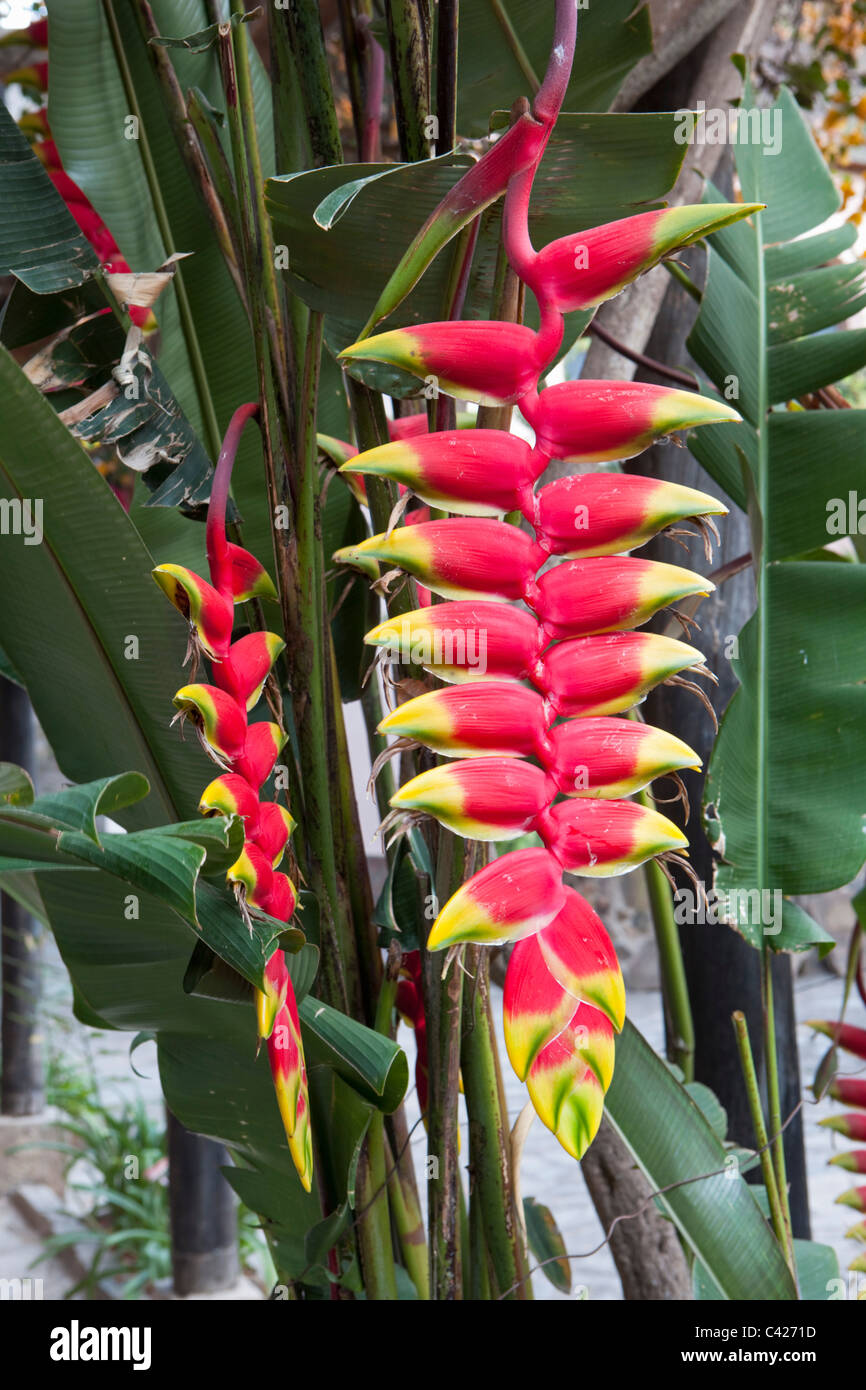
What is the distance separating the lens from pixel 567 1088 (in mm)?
234

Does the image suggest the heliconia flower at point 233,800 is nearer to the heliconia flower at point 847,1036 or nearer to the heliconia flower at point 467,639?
the heliconia flower at point 467,639

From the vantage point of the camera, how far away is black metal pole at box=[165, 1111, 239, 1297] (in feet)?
4.78

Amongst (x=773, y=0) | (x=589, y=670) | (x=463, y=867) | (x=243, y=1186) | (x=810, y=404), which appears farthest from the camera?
(x=773, y=0)

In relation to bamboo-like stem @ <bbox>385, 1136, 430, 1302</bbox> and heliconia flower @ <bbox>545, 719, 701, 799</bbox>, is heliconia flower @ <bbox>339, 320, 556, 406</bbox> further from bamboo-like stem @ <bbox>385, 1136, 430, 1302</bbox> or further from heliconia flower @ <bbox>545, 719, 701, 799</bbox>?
bamboo-like stem @ <bbox>385, 1136, 430, 1302</bbox>

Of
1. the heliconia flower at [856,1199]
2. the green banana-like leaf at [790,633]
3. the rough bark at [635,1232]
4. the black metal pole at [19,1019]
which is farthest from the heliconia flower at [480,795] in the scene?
the black metal pole at [19,1019]

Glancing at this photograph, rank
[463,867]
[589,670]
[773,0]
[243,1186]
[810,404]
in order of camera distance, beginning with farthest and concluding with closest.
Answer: [773,0] → [810,404] → [243,1186] → [463,867] → [589,670]

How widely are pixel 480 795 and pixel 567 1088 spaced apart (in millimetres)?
68

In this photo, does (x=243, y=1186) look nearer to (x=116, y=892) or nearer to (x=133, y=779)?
(x=116, y=892)

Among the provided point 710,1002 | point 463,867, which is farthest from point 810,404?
point 463,867

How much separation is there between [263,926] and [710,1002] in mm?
730

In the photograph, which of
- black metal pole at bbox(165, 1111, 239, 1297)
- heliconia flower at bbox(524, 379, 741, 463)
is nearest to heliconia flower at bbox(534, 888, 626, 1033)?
heliconia flower at bbox(524, 379, 741, 463)

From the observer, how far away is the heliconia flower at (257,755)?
333 millimetres
